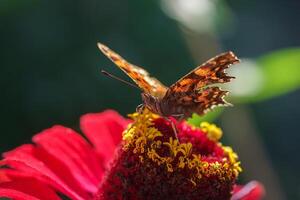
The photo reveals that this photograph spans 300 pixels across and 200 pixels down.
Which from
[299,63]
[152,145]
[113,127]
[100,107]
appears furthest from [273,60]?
[100,107]

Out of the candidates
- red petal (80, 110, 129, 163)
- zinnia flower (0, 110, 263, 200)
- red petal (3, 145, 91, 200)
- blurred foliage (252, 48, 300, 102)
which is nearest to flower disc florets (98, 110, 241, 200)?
zinnia flower (0, 110, 263, 200)

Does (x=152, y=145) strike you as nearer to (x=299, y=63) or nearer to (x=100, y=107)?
(x=299, y=63)

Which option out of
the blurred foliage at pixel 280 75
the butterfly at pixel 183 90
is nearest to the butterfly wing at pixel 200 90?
the butterfly at pixel 183 90

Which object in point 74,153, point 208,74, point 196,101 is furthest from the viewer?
point 74,153

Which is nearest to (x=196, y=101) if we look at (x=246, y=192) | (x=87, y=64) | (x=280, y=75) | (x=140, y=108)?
(x=140, y=108)

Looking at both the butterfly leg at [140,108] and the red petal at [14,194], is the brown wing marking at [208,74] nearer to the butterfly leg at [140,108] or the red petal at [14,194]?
the butterfly leg at [140,108]

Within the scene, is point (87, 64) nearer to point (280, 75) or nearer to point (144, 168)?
point (280, 75)
